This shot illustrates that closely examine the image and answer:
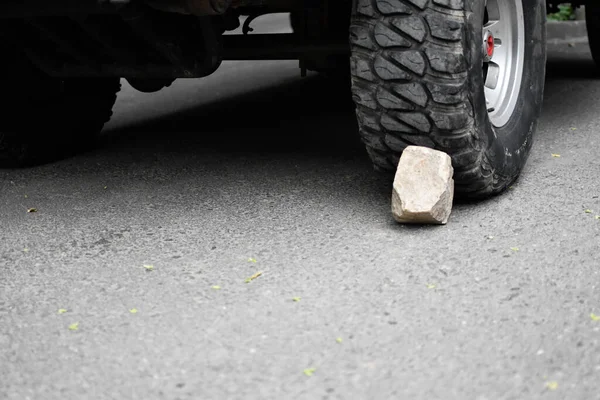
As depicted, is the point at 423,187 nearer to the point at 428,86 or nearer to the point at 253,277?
the point at 428,86

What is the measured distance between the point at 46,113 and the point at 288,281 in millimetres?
1993

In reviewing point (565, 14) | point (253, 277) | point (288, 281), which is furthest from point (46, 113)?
point (565, 14)

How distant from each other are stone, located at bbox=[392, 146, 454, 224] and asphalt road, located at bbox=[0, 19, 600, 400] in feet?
0.21

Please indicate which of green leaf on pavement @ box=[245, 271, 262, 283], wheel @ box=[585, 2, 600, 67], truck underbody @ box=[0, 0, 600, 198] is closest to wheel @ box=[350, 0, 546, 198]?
truck underbody @ box=[0, 0, 600, 198]

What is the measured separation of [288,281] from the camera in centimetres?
230

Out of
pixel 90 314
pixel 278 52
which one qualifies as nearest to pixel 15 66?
pixel 278 52

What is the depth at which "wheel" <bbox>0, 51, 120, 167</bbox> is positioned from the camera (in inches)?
140

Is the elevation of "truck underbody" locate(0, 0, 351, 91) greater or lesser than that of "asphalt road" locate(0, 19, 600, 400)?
greater

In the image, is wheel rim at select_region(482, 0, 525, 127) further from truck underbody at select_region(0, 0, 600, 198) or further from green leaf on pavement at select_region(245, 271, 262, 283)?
green leaf on pavement at select_region(245, 271, 262, 283)

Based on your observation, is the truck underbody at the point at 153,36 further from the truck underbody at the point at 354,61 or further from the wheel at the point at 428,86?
the wheel at the point at 428,86

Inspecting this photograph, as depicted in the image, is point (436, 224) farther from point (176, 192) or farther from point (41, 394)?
point (41, 394)

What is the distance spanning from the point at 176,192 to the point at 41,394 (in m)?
1.61

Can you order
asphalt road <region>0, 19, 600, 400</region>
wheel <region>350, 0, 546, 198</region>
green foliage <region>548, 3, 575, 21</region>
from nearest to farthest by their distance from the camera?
asphalt road <region>0, 19, 600, 400</region>
wheel <region>350, 0, 546, 198</region>
green foliage <region>548, 3, 575, 21</region>

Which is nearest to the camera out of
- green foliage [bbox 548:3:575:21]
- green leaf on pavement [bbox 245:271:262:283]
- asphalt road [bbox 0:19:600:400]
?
asphalt road [bbox 0:19:600:400]
